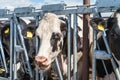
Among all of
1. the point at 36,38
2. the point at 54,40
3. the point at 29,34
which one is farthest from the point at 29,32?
the point at 54,40

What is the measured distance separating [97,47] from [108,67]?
485mm

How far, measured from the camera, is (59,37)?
232 inches

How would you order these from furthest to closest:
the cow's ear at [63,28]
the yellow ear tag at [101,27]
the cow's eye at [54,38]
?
1. the cow's ear at [63,28]
2. the cow's eye at [54,38]
3. the yellow ear tag at [101,27]

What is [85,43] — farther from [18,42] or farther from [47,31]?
[18,42]

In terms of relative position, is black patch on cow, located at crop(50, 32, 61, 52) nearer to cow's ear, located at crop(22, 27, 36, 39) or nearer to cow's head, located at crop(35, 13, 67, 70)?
cow's head, located at crop(35, 13, 67, 70)

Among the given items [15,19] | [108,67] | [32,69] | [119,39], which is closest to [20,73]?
[32,69]

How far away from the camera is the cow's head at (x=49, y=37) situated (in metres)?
5.59

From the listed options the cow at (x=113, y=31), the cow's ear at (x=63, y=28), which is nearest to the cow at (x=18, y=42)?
the cow's ear at (x=63, y=28)

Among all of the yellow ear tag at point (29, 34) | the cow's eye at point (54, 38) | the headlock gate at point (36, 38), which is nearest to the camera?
the headlock gate at point (36, 38)

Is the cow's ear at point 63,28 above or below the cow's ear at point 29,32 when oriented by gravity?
above

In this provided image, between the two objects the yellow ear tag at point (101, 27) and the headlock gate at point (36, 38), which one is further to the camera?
the headlock gate at point (36, 38)

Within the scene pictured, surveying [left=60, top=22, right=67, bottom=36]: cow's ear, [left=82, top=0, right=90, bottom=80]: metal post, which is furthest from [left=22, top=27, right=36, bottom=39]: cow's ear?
[left=82, top=0, right=90, bottom=80]: metal post

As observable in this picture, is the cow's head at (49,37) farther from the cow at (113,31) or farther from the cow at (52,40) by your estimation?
the cow at (113,31)

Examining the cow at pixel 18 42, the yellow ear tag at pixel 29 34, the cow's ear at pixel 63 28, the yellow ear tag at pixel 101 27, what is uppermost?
the yellow ear tag at pixel 101 27
